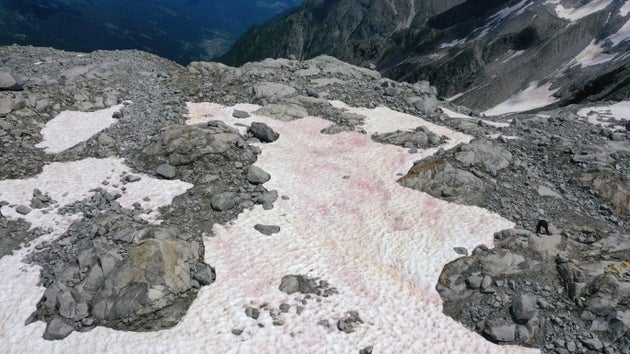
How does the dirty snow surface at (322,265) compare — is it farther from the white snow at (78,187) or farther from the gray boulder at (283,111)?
the gray boulder at (283,111)

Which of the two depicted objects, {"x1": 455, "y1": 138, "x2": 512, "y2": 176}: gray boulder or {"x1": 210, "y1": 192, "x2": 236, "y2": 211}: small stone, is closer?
{"x1": 210, "y1": 192, "x2": 236, "y2": 211}: small stone

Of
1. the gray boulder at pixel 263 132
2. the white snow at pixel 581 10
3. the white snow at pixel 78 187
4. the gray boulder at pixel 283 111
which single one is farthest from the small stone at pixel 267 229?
the white snow at pixel 581 10

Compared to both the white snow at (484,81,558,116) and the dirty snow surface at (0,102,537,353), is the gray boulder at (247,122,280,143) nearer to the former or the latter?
the dirty snow surface at (0,102,537,353)

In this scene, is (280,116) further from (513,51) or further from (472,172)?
(513,51)

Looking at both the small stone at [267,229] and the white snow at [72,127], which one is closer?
the small stone at [267,229]

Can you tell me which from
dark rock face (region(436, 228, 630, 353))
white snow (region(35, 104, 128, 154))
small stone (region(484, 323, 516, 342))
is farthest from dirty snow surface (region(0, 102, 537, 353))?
white snow (region(35, 104, 128, 154))

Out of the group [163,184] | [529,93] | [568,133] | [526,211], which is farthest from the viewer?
[529,93]

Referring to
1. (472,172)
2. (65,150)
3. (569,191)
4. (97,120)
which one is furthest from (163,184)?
(569,191)
